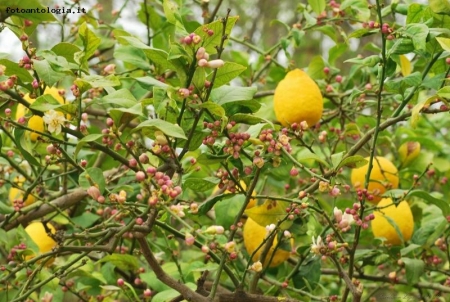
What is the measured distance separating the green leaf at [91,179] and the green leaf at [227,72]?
23 cm

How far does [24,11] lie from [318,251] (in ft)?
1.97

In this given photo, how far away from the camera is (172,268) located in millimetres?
1519

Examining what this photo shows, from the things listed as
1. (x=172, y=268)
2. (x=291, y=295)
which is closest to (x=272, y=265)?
(x=291, y=295)

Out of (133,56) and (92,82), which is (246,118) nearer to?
(92,82)

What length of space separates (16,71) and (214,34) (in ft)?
1.11

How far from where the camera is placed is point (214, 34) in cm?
98

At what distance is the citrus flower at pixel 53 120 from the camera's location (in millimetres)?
1008

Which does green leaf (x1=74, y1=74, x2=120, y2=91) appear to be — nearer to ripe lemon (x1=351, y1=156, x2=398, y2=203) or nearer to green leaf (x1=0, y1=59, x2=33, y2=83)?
green leaf (x1=0, y1=59, x2=33, y2=83)

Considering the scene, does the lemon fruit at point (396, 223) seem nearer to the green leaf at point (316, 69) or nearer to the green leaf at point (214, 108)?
the green leaf at point (316, 69)

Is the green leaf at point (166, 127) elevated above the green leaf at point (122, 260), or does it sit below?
above

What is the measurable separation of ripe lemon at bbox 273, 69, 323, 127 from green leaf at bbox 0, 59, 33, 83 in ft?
1.68

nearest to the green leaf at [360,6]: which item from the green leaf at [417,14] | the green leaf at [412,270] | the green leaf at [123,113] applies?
the green leaf at [417,14]

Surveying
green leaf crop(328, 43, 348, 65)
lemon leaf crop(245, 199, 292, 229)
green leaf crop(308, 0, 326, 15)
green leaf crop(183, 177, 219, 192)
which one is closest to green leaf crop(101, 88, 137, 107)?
green leaf crop(183, 177, 219, 192)

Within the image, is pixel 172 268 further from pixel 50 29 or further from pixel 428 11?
pixel 50 29
